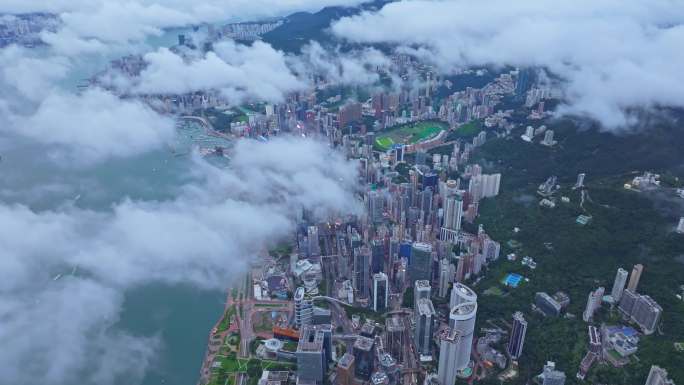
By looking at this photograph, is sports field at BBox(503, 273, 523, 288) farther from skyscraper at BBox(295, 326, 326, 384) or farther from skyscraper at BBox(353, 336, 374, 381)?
skyscraper at BBox(295, 326, 326, 384)

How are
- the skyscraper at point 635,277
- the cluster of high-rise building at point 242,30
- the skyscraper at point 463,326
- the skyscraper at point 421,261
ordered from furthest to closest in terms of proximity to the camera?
the cluster of high-rise building at point 242,30
the skyscraper at point 421,261
the skyscraper at point 635,277
the skyscraper at point 463,326

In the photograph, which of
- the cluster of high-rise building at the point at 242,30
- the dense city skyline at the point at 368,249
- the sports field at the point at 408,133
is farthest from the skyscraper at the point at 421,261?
the cluster of high-rise building at the point at 242,30

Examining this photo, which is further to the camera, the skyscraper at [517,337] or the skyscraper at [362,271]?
the skyscraper at [362,271]

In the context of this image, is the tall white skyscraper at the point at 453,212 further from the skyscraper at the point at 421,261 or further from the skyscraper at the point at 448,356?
the skyscraper at the point at 448,356

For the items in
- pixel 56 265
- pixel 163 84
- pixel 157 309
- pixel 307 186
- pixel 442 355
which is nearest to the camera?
pixel 442 355

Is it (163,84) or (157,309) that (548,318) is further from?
(163,84)

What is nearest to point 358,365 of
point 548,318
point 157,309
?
point 548,318
